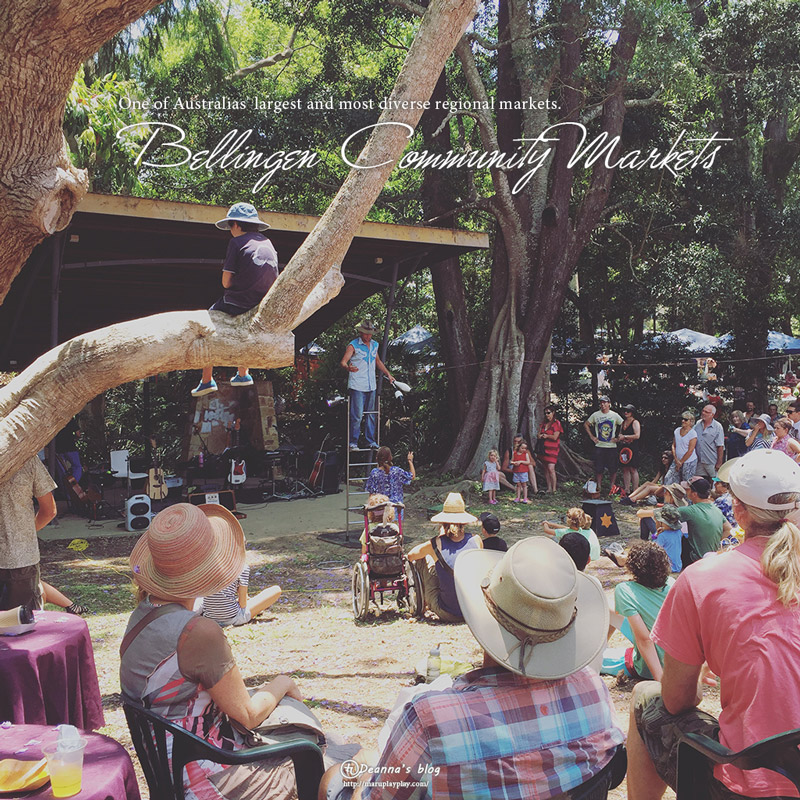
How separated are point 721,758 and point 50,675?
279 centimetres

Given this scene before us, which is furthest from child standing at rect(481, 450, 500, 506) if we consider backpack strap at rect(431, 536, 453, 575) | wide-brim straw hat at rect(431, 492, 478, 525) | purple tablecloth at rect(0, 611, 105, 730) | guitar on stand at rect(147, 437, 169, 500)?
purple tablecloth at rect(0, 611, 105, 730)

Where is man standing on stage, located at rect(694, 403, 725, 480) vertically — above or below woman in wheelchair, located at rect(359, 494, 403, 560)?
below

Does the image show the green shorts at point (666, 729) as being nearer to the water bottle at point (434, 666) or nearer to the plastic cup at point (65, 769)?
the plastic cup at point (65, 769)

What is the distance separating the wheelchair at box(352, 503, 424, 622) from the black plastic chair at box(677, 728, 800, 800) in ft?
14.6

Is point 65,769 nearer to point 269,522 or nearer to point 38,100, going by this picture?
point 38,100

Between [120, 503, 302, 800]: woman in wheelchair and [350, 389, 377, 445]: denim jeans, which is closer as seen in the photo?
[120, 503, 302, 800]: woman in wheelchair

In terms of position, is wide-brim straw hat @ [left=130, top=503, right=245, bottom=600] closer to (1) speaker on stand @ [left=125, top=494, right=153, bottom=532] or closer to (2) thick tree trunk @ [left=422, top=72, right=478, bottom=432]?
(1) speaker on stand @ [left=125, top=494, right=153, bottom=532]

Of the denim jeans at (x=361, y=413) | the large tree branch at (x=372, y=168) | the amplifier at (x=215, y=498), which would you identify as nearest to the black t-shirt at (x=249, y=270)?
the large tree branch at (x=372, y=168)

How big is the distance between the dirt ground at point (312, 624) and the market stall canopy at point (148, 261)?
9.14 feet

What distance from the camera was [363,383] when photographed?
11.1m

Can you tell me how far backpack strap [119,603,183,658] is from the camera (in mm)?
2789

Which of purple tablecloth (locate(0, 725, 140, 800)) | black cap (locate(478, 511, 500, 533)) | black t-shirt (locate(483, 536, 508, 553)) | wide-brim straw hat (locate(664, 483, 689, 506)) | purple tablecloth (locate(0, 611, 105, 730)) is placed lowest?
wide-brim straw hat (locate(664, 483, 689, 506))

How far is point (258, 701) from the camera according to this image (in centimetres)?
286

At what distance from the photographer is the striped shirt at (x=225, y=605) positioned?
595 centimetres
